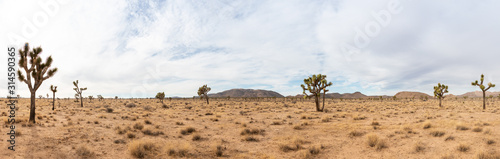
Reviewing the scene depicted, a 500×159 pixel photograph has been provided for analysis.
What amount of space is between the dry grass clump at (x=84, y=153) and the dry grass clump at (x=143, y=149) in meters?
1.43

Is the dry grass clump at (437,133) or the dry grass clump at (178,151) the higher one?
the dry grass clump at (437,133)

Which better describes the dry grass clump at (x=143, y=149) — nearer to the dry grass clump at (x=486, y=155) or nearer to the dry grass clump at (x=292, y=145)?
the dry grass clump at (x=292, y=145)

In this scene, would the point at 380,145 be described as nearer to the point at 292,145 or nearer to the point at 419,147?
the point at 419,147

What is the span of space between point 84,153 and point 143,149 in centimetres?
228

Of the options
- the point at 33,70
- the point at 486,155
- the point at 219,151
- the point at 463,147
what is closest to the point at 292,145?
the point at 219,151

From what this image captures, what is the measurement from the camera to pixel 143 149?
968 cm

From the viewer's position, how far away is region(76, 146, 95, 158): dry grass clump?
29.7ft

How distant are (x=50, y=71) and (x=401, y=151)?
22.4 m

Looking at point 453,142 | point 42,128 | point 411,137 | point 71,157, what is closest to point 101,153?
point 71,157

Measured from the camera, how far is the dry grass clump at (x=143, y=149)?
30.7 feet

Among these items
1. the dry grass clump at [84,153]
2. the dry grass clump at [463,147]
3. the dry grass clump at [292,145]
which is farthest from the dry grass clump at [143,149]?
the dry grass clump at [463,147]

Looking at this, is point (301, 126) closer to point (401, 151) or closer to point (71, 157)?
point (401, 151)

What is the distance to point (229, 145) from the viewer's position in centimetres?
1151

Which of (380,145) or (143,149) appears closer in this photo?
(143,149)
